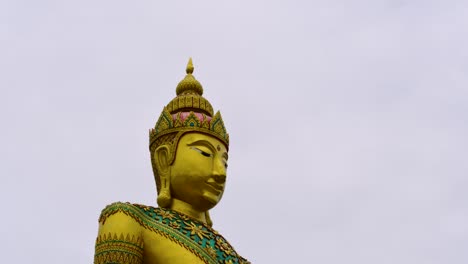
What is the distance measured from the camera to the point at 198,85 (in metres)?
11.1

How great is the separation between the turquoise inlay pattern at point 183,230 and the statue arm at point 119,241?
0.11 meters

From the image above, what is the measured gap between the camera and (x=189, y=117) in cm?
1029

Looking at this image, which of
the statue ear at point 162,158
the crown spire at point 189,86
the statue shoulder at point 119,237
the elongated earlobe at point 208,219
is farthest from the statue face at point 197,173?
the crown spire at point 189,86

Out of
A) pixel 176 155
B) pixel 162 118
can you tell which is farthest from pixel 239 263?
pixel 162 118

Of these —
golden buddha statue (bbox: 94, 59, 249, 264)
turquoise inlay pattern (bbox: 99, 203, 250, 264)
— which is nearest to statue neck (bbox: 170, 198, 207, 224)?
golden buddha statue (bbox: 94, 59, 249, 264)

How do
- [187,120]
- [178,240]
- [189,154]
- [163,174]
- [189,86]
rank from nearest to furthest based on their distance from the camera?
[178,240] < [189,154] < [163,174] < [187,120] < [189,86]

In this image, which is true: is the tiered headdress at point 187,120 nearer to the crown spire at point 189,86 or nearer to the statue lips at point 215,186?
the crown spire at point 189,86

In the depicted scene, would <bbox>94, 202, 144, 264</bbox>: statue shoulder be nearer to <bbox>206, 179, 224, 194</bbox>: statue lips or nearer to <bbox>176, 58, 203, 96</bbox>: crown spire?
<bbox>206, 179, 224, 194</bbox>: statue lips

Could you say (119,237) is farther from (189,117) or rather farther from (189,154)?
(189,117)

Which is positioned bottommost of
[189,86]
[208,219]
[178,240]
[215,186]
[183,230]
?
[178,240]

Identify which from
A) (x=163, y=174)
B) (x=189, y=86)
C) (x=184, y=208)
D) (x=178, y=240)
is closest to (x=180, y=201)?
(x=184, y=208)

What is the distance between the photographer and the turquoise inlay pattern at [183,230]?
9.16 meters

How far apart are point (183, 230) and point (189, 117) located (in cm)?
168

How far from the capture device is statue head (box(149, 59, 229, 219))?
9.87 metres
